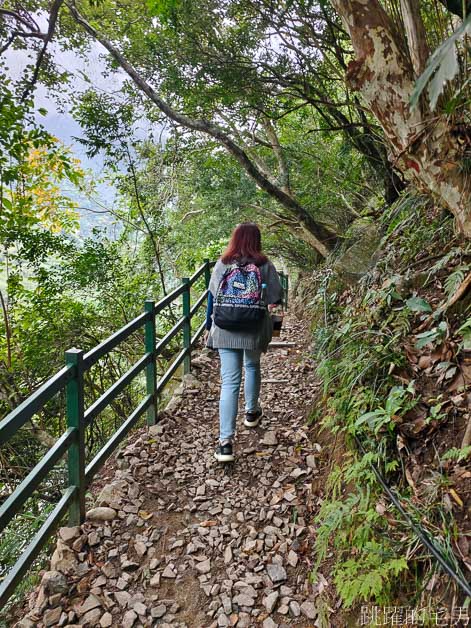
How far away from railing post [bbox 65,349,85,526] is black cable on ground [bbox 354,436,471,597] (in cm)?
175

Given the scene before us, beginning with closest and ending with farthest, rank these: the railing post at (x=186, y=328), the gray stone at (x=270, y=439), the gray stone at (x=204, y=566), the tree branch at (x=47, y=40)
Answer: the gray stone at (x=204, y=566) < the gray stone at (x=270, y=439) < the railing post at (x=186, y=328) < the tree branch at (x=47, y=40)

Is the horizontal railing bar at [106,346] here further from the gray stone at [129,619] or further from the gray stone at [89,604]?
the gray stone at [129,619]

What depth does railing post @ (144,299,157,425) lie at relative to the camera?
3932 mm

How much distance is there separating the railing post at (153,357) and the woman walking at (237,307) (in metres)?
0.69

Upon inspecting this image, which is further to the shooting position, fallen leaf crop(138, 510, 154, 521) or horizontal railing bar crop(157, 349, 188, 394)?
horizontal railing bar crop(157, 349, 188, 394)

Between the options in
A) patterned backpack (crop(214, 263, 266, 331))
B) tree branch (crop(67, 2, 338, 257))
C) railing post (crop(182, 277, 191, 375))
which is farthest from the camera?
tree branch (crop(67, 2, 338, 257))

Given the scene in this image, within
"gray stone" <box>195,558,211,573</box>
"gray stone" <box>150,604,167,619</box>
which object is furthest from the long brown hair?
"gray stone" <box>150,604,167,619</box>

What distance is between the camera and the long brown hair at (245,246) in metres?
3.42

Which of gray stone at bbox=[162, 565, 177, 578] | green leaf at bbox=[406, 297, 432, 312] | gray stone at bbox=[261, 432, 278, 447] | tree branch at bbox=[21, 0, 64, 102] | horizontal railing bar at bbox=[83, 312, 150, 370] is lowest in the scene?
gray stone at bbox=[162, 565, 177, 578]

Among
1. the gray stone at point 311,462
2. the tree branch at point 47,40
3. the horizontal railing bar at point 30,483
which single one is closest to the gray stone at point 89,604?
the horizontal railing bar at point 30,483

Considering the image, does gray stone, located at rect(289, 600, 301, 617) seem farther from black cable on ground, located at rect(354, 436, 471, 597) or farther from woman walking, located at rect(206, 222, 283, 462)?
woman walking, located at rect(206, 222, 283, 462)

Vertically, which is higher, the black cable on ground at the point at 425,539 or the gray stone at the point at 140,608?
the black cable on ground at the point at 425,539

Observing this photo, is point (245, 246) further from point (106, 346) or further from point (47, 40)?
point (47, 40)

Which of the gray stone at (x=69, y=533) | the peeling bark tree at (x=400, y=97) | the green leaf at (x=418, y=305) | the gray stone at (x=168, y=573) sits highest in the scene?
the peeling bark tree at (x=400, y=97)
